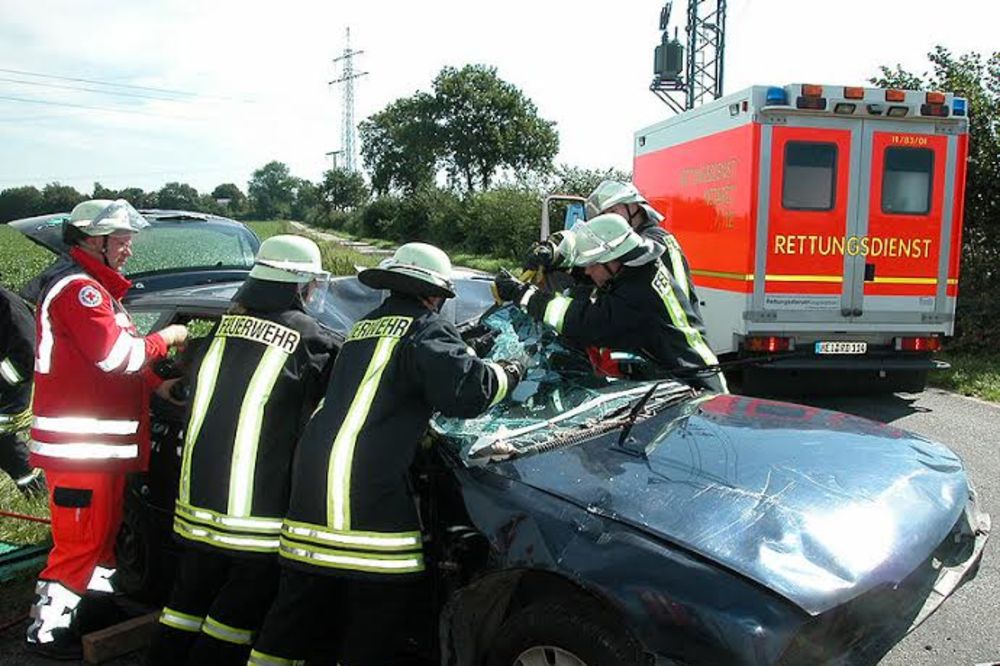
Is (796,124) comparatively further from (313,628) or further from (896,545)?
(313,628)

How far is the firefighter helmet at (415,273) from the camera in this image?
9.23ft

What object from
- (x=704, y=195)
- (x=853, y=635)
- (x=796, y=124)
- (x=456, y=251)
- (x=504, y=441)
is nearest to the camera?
(x=853, y=635)

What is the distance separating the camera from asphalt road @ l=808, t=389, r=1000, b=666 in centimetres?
336

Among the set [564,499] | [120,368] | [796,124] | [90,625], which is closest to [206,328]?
[120,368]

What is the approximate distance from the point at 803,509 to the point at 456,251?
3351 centimetres

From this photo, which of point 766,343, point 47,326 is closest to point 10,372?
point 47,326

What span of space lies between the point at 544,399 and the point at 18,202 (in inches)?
1225

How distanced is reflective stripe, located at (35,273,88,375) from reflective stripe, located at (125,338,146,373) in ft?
1.09

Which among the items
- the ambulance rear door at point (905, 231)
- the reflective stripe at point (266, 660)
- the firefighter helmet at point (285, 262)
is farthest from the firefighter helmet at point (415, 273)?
the ambulance rear door at point (905, 231)

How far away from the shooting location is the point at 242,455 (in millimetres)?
2969

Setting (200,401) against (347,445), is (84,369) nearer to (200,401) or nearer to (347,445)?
(200,401)

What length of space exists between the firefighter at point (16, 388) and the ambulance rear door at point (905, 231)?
646 centimetres

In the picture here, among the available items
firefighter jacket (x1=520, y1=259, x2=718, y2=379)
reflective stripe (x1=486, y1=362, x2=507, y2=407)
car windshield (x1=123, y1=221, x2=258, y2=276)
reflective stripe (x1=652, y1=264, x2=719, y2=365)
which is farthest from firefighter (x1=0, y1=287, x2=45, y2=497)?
reflective stripe (x1=652, y1=264, x2=719, y2=365)

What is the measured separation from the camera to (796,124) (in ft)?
24.5
